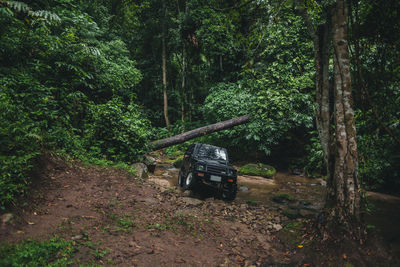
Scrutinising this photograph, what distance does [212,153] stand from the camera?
8.49 meters

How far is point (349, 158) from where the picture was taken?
4.20 meters

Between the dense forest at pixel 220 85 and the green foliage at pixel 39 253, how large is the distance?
103 cm

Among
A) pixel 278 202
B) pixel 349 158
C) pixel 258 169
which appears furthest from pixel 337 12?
pixel 258 169

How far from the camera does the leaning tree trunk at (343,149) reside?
414 cm

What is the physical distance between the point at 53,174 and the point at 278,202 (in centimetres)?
741

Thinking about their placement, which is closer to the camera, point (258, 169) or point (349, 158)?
point (349, 158)

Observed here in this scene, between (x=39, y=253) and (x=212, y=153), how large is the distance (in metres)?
6.18

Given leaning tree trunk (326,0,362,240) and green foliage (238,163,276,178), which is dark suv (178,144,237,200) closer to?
leaning tree trunk (326,0,362,240)

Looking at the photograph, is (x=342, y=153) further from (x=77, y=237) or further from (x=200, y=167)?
(x=77, y=237)

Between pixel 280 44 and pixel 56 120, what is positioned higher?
pixel 280 44

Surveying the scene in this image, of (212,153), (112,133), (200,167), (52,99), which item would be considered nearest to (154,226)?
(200,167)

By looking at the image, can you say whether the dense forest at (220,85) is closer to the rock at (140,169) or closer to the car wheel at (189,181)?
the rock at (140,169)

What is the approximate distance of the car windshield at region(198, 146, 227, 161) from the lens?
8.32m

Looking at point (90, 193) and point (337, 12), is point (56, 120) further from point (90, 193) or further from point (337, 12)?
point (337, 12)
